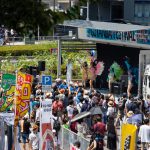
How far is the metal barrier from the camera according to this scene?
19656 millimetres

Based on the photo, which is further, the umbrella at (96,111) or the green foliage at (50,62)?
the green foliage at (50,62)

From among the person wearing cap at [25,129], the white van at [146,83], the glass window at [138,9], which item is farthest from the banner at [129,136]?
the glass window at [138,9]

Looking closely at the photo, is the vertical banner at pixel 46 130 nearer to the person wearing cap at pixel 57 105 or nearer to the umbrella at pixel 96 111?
the umbrella at pixel 96 111

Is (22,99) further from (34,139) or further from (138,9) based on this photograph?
(138,9)

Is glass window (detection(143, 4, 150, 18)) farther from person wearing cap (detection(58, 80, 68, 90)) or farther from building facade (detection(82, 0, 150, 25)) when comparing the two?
person wearing cap (detection(58, 80, 68, 90))

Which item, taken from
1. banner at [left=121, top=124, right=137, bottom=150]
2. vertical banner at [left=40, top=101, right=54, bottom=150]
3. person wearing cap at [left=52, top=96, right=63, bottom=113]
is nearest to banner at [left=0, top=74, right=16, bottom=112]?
person wearing cap at [left=52, top=96, right=63, bottom=113]

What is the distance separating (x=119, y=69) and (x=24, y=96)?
14.6 meters

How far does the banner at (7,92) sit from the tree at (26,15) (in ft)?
46.6

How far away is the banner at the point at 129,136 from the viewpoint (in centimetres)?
1809

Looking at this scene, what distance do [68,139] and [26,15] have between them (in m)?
11.1

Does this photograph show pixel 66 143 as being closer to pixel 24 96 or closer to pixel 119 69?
pixel 24 96

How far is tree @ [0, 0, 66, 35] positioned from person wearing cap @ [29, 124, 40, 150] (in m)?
11.3

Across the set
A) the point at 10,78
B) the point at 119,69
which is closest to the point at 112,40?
the point at 119,69

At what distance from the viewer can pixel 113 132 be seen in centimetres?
2194
